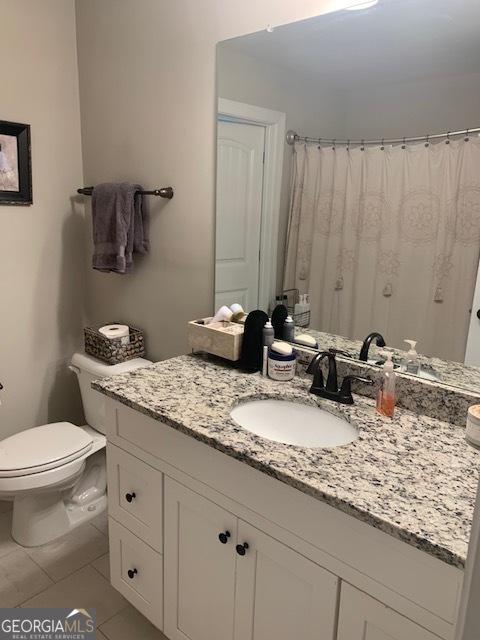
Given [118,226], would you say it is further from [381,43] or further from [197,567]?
[197,567]

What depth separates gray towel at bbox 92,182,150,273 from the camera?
2.08m

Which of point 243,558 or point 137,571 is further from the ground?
point 243,558

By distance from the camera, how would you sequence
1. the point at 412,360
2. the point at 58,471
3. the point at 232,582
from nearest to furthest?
the point at 232,582 < the point at 412,360 < the point at 58,471

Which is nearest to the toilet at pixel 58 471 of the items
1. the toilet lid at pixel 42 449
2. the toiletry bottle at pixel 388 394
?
→ the toilet lid at pixel 42 449

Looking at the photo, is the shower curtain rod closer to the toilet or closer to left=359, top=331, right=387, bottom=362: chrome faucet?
left=359, top=331, right=387, bottom=362: chrome faucet

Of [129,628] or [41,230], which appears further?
[41,230]

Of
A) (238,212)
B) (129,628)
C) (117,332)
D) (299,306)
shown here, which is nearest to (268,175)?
(238,212)

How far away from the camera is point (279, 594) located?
1.16m

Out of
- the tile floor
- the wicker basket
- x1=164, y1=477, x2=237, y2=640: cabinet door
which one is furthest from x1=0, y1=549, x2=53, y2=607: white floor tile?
the wicker basket

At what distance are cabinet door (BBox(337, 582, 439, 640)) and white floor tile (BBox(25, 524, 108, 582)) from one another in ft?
4.45

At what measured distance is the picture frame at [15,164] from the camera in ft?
7.07

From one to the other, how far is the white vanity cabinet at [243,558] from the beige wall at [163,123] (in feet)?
2.40

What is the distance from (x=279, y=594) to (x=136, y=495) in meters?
0.57

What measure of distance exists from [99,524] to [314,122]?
6.48ft
